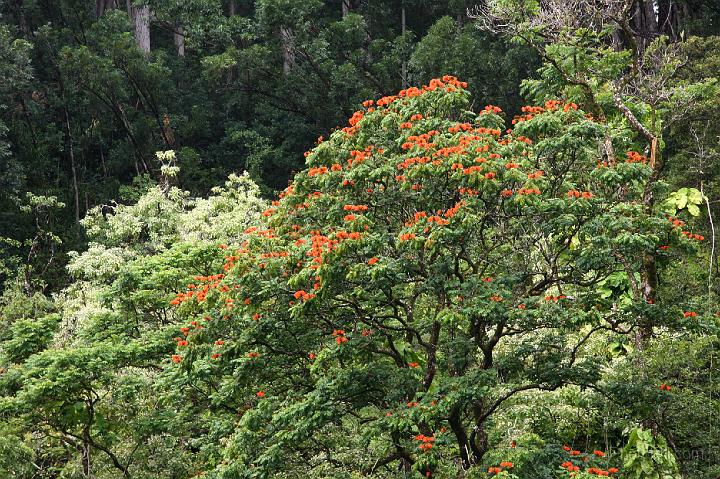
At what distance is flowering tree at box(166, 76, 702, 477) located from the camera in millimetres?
7895

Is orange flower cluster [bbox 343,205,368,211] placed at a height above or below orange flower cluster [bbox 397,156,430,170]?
below

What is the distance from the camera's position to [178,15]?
23969 mm

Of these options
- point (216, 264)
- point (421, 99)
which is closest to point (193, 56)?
point (216, 264)

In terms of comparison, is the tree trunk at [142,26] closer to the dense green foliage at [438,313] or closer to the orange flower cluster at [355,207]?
the dense green foliage at [438,313]

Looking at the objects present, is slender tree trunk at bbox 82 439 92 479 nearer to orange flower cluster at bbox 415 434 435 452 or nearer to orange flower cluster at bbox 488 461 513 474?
orange flower cluster at bbox 415 434 435 452

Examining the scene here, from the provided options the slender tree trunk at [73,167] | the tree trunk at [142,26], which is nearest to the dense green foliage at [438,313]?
the slender tree trunk at [73,167]

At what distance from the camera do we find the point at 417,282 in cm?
879

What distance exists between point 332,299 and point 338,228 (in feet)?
2.59

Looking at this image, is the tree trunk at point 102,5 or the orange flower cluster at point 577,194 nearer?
the orange flower cluster at point 577,194

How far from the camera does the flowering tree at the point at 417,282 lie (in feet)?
25.9

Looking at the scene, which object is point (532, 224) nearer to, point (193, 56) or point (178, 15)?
point (178, 15)

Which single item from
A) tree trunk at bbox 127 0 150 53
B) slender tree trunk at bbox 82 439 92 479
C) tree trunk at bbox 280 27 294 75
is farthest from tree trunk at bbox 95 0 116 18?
slender tree trunk at bbox 82 439 92 479

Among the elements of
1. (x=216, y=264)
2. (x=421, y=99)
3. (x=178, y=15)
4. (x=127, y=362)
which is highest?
(x=178, y=15)

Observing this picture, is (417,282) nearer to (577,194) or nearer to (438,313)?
(438,313)
